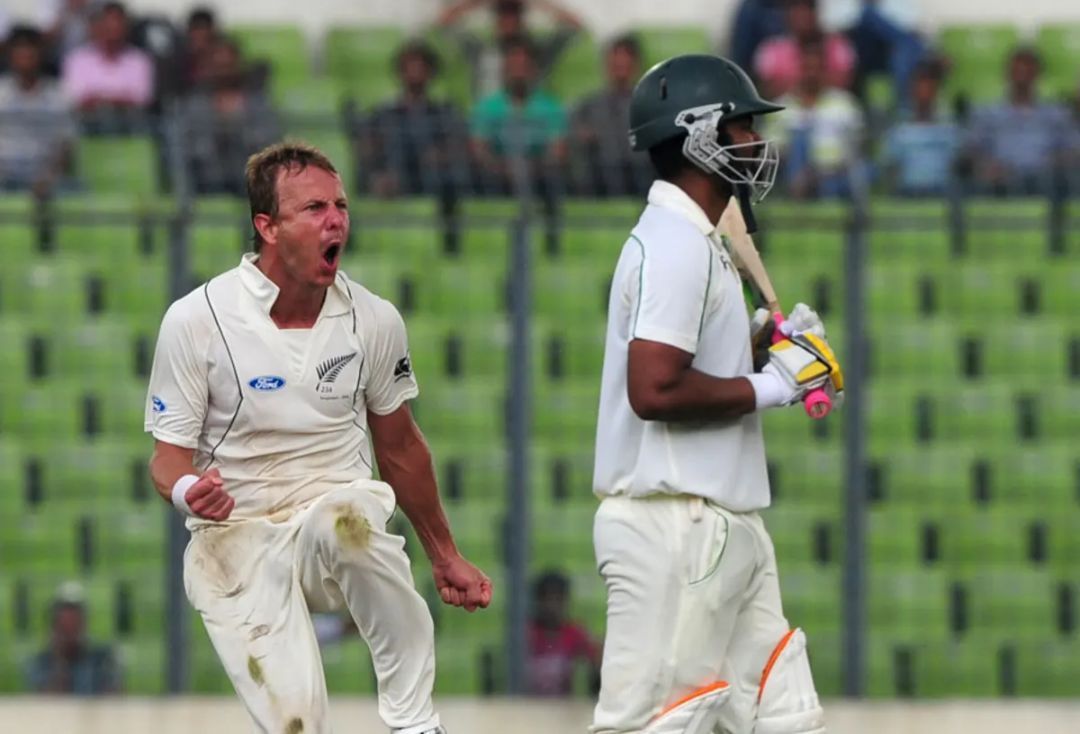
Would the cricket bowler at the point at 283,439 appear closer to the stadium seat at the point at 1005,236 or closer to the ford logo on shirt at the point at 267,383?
the ford logo on shirt at the point at 267,383

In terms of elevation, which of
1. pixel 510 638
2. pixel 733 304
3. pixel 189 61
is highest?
pixel 189 61

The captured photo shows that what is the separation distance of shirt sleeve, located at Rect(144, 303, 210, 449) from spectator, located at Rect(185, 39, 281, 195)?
16.9 feet

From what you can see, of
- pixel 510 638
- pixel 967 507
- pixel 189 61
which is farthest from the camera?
A: pixel 189 61

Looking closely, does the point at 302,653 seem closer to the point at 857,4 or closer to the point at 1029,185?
the point at 1029,185

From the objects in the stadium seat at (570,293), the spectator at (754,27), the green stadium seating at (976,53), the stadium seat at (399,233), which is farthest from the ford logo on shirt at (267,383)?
the green stadium seating at (976,53)

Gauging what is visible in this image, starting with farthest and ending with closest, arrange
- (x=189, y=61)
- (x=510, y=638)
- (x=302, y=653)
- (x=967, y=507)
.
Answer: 1. (x=189, y=61)
2. (x=967, y=507)
3. (x=510, y=638)
4. (x=302, y=653)

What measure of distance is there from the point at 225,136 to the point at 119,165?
1.00 meters

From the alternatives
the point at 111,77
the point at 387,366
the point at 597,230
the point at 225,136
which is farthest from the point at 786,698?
the point at 111,77

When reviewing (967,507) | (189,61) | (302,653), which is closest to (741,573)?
(302,653)

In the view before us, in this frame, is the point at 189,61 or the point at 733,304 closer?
the point at 733,304

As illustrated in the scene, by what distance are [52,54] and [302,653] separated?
23.9 feet

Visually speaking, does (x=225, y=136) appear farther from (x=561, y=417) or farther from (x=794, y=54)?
(x=794, y=54)

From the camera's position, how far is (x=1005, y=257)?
40.7 feet

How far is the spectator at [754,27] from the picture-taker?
44.1 ft
